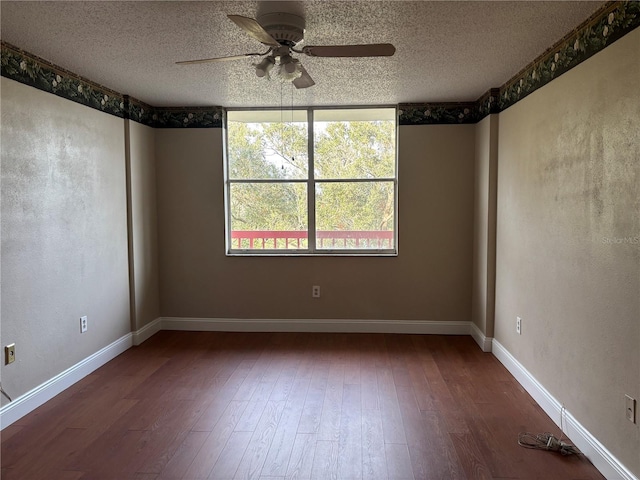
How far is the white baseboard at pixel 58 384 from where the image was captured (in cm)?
260

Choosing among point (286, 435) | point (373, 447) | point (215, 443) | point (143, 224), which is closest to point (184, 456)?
point (215, 443)

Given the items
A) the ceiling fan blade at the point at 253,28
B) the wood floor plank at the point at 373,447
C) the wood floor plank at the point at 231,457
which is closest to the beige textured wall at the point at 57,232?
the wood floor plank at the point at 231,457

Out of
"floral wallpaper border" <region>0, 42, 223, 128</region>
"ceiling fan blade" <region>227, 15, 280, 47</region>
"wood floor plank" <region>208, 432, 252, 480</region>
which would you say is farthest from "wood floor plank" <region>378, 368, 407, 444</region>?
"floral wallpaper border" <region>0, 42, 223, 128</region>

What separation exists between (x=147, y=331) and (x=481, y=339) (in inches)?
127

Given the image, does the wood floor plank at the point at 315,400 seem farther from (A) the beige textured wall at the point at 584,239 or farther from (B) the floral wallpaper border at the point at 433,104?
(B) the floral wallpaper border at the point at 433,104

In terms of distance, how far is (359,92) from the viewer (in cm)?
376

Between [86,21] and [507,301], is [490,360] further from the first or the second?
[86,21]

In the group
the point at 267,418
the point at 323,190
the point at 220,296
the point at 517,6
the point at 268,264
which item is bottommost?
the point at 267,418

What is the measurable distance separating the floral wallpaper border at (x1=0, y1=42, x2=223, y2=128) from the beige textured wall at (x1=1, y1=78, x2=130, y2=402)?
0.07 m

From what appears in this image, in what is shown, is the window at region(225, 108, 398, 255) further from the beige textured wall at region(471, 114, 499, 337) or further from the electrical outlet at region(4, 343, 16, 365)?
the electrical outlet at region(4, 343, 16, 365)

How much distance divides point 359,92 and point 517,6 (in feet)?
5.82

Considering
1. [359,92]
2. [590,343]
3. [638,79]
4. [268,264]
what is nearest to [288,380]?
[268,264]

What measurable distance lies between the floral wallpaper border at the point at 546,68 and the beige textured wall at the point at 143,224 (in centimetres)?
253

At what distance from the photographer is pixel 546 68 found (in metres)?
2.76
